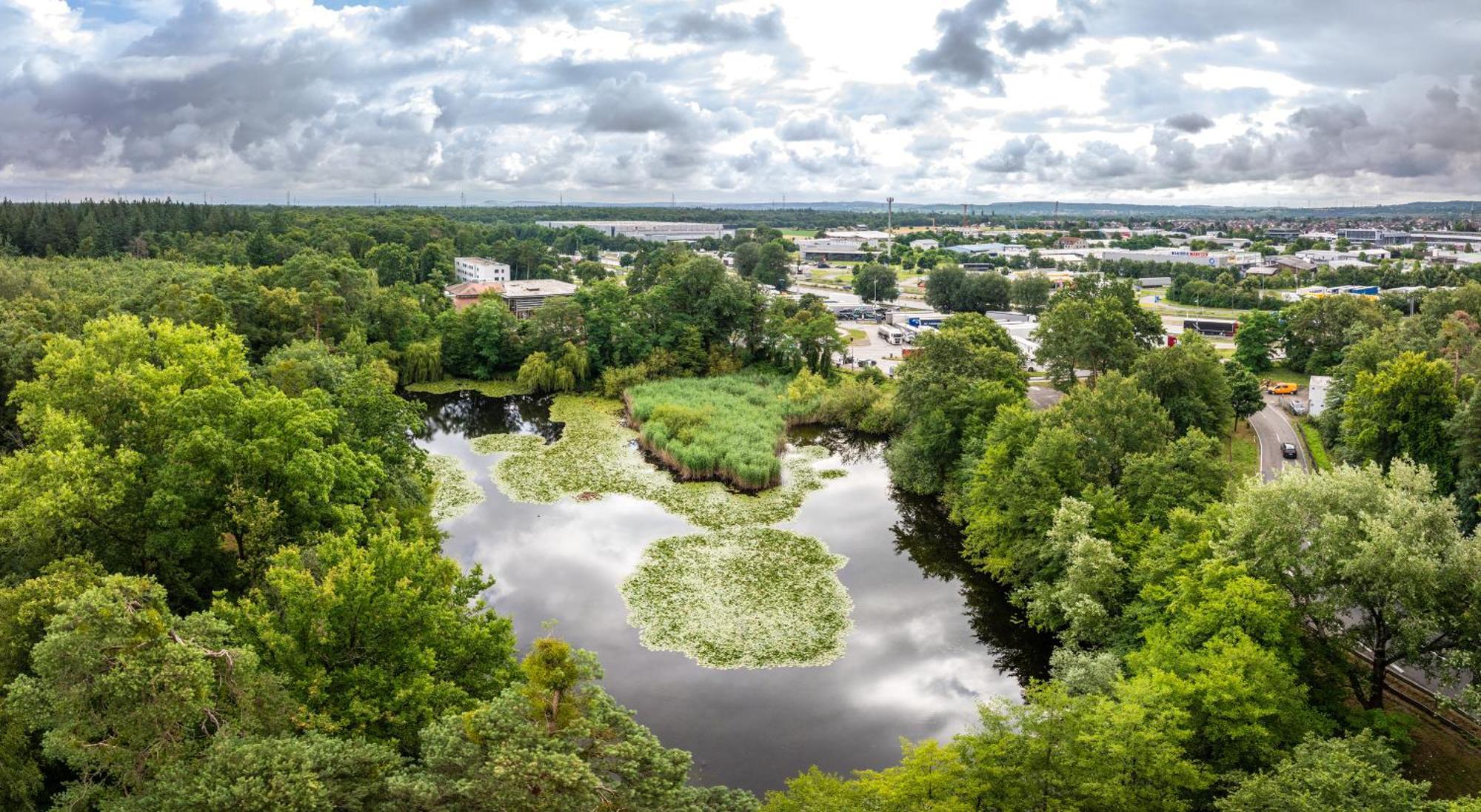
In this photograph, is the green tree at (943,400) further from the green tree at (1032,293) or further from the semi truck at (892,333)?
the green tree at (1032,293)

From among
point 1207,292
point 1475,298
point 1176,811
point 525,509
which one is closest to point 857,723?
point 1176,811

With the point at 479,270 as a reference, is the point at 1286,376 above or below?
below

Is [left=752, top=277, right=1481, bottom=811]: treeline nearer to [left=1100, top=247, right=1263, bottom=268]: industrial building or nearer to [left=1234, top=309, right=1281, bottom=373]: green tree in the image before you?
[left=1234, top=309, right=1281, bottom=373]: green tree

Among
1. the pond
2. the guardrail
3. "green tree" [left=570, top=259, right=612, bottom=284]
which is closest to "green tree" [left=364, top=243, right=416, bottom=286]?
"green tree" [left=570, top=259, right=612, bottom=284]

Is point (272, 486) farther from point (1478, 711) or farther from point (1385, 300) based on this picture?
point (1385, 300)

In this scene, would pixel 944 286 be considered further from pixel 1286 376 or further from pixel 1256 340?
pixel 1286 376

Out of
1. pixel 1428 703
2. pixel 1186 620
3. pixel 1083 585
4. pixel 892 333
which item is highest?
pixel 892 333

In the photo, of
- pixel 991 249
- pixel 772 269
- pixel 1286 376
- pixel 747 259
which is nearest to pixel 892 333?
pixel 1286 376
